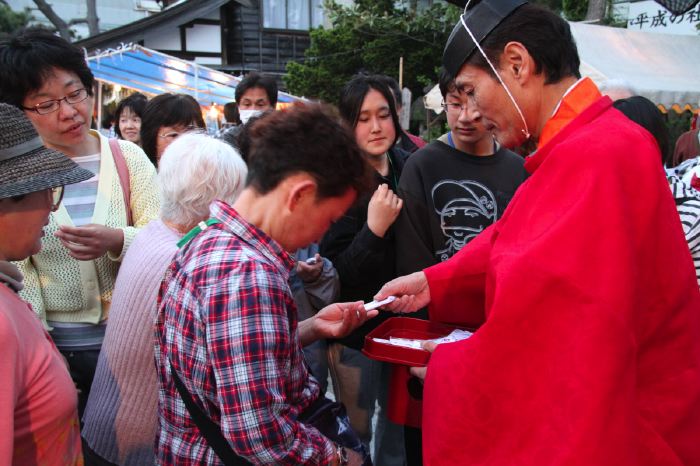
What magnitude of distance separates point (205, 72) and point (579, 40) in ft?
28.0

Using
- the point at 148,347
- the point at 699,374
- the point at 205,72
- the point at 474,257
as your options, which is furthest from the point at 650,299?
the point at 205,72

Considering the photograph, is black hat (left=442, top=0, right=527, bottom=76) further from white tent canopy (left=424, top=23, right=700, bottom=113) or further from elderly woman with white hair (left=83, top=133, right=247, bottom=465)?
white tent canopy (left=424, top=23, right=700, bottom=113)

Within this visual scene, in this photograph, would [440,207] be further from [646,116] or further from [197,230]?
[197,230]

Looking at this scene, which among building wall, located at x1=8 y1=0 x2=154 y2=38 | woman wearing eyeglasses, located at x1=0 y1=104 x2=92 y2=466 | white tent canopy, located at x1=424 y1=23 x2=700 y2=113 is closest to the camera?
woman wearing eyeglasses, located at x1=0 y1=104 x2=92 y2=466

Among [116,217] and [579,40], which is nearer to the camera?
[116,217]

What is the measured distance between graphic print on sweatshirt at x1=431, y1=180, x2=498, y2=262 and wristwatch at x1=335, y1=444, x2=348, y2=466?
1.30 meters

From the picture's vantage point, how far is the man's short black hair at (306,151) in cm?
150

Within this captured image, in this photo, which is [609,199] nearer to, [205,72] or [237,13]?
[205,72]

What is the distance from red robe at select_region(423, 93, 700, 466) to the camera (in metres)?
1.39

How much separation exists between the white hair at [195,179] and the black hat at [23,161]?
0.43 metres

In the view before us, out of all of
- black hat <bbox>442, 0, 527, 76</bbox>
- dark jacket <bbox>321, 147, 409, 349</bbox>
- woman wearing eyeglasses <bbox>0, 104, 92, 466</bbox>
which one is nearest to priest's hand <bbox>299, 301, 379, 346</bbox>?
dark jacket <bbox>321, 147, 409, 349</bbox>

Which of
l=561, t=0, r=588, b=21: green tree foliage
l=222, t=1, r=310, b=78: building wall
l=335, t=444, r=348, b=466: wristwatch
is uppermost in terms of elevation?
l=561, t=0, r=588, b=21: green tree foliage

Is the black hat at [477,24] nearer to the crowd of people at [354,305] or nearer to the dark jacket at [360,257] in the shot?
the crowd of people at [354,305]

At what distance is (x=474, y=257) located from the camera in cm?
231
